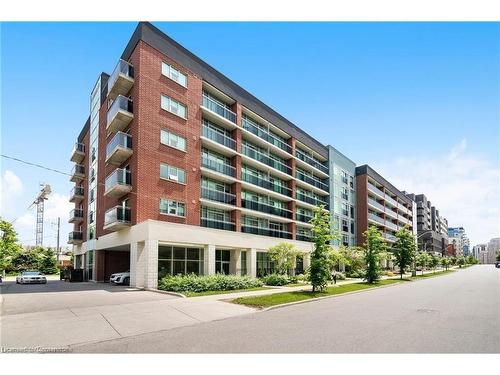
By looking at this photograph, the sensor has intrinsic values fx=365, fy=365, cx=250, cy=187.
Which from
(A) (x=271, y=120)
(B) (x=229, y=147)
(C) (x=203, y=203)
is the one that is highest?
(A) (x=271, y=120)

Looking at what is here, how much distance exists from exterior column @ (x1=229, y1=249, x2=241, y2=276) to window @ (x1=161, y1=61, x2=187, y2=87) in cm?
1636

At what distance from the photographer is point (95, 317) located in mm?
13602

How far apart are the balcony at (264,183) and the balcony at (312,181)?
12.2ft

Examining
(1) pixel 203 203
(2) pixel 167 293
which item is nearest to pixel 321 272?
(2) pixel 167 293

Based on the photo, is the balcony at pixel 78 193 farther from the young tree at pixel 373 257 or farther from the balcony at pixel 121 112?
the young tree at pixel 373 257

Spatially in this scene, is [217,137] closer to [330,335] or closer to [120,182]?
[120,182]

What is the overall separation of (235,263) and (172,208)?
33.0 feet

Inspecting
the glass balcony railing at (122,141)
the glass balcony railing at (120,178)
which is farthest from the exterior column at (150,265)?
the glass balcony railing at (122,141)

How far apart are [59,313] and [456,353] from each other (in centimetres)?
1383

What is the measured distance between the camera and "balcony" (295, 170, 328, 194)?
49.1 metres

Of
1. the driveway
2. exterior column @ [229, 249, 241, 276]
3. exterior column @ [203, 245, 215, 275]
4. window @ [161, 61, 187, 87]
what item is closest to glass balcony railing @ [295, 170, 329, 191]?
exterior column @ [229, 249, 241, 276]

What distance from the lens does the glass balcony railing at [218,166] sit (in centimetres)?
3275
